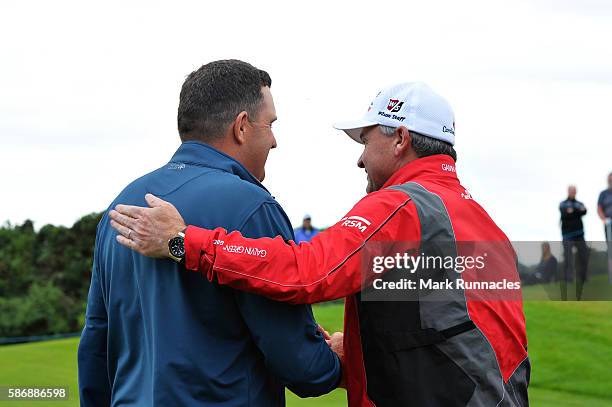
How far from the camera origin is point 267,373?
11.6ft

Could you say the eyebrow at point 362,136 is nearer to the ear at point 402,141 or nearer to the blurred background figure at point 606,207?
the ear at point 402,141

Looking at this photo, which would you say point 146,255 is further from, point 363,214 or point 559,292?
point 559,292

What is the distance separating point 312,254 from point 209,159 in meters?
0.56

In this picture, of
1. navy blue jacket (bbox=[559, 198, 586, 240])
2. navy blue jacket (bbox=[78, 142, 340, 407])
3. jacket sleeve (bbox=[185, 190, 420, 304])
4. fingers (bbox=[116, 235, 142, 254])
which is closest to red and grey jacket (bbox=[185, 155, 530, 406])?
jacket sleeve (bbox=[185, 190, 420, 304])

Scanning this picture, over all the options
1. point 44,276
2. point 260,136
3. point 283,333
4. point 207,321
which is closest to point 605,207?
point 44,276

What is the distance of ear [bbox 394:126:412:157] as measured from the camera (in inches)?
155

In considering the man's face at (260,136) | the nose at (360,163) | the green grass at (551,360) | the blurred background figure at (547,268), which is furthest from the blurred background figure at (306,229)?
the man's face at (260,136)

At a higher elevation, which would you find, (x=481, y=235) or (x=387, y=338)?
(x=481, y=235)

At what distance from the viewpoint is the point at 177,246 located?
132 inches

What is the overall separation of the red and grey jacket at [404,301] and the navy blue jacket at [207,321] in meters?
0.10

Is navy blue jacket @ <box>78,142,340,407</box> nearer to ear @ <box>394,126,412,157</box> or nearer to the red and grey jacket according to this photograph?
the red and grey jacket

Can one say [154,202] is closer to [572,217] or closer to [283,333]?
[283,333]

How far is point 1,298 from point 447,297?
884 inches

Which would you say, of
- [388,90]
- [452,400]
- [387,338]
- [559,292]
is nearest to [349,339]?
[387,338]
